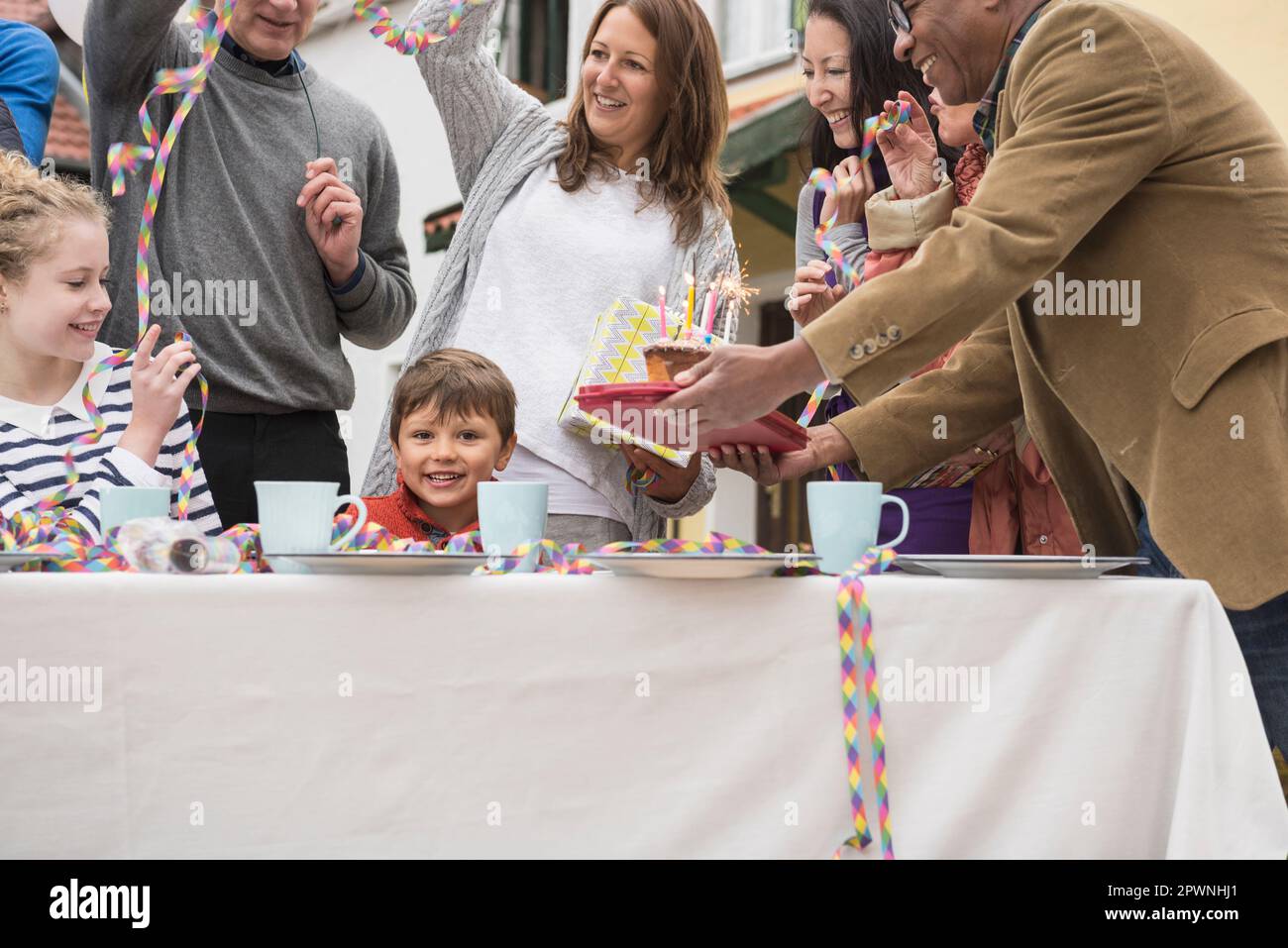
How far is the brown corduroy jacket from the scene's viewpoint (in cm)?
180

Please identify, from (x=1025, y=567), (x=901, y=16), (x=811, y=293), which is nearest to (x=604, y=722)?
(x=1025, y=567)

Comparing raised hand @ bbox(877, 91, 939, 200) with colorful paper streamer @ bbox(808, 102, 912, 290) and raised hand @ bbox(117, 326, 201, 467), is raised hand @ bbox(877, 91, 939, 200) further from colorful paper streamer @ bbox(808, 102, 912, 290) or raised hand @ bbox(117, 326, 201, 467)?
raised hand @ bbox(117, 326, 201, 467)

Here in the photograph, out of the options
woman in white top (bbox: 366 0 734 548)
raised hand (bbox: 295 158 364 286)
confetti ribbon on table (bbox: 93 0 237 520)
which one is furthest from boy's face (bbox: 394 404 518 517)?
raised hand (bbox: 295 158 364 286)

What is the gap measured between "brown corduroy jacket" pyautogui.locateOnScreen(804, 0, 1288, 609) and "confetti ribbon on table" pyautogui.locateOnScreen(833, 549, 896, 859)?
384 mm

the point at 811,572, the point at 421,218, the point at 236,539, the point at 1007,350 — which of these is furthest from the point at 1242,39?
the point at 421,218

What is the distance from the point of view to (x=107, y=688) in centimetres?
151

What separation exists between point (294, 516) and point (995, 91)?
1277 millimetres

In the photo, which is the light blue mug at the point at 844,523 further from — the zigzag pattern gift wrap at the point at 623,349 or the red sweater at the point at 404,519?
the red sweater at the point at 404,519

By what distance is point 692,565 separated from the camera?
1.52m

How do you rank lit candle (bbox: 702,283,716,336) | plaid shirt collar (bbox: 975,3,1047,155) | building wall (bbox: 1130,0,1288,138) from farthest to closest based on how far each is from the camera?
building wall (bbox: 1130,0,1288,138)
lit candle (bbox: 702,283,716,336)
plaid shirt collar (bbox: 975,3,1047,155)

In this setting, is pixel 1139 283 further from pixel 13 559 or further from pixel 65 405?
pixel 65 405

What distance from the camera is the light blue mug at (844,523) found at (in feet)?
5.72

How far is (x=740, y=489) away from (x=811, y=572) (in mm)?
7285
